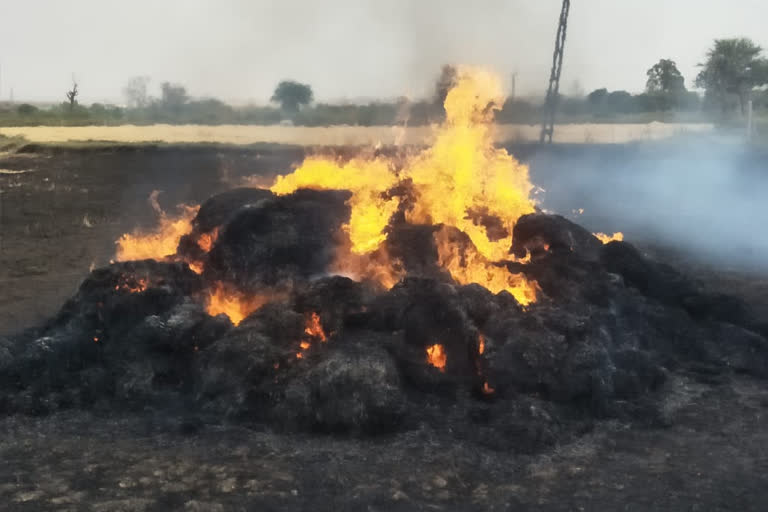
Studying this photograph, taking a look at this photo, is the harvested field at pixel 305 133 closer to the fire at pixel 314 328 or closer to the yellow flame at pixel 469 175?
the yellow flame at pixel 469 175

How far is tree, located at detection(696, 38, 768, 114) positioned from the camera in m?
48.7

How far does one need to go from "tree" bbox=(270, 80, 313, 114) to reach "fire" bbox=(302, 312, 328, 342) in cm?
7047

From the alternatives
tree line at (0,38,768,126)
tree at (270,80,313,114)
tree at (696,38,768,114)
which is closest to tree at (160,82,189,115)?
tree line at (0,38,768,126)

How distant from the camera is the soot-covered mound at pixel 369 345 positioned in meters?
7.66

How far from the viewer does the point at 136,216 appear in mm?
23938

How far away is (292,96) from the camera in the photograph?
78188 millimetres

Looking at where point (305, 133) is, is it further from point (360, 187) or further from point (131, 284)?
point (131, 284)

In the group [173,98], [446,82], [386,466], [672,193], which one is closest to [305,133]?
[173,98]

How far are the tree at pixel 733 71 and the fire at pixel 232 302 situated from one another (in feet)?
152

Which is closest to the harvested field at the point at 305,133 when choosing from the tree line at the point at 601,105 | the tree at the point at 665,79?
the tree line at the point at 601,105

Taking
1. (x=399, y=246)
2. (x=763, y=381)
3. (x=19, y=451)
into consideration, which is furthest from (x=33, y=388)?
(x=763, y=381)

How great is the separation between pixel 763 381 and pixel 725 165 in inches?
925

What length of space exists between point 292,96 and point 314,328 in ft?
238

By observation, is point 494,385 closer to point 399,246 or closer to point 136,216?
point 399,246
